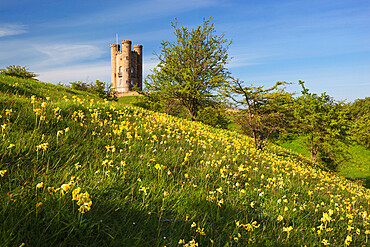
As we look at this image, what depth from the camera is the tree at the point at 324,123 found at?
16797 millimetres

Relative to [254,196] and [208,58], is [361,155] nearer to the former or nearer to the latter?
[208,58]

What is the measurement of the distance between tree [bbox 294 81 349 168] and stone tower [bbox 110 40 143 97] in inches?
2800

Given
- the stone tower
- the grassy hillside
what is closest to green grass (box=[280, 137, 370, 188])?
the grassy hillside

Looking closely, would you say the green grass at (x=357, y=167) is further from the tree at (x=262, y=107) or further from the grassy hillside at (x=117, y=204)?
the grassy hillside at (x=117, y=204)

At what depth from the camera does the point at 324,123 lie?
17.2 metres

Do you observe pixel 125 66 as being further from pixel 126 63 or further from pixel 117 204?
pixel 117 204

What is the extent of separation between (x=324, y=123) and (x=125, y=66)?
79.3m

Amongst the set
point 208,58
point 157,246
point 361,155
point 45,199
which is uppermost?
point 208,58

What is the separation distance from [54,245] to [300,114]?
71.1ft

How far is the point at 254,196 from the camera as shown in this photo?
3.68 metres

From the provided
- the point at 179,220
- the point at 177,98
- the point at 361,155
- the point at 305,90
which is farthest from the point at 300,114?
the point at 179,220

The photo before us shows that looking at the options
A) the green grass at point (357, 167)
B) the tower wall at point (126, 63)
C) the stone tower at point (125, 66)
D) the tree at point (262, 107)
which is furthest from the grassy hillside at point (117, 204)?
the tower wall at point (126, 63)

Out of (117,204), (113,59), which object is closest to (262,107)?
(117,204)

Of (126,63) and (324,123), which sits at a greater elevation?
(126,63)
